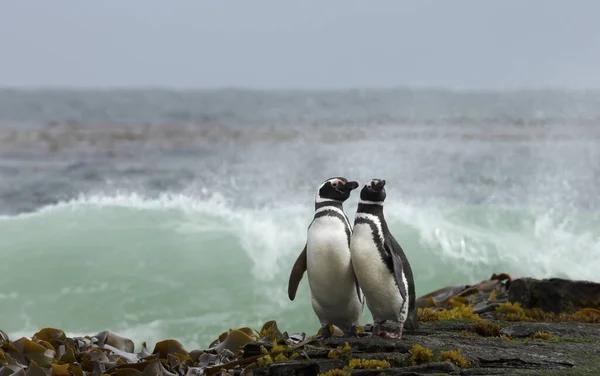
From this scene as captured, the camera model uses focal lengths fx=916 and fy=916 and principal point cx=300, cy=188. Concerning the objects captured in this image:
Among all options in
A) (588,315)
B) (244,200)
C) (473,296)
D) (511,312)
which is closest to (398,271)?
(511,312)

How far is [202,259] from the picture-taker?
9.99 m

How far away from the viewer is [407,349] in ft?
14.0

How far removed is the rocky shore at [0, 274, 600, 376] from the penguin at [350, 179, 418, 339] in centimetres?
15

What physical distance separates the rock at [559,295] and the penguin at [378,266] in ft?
6.27

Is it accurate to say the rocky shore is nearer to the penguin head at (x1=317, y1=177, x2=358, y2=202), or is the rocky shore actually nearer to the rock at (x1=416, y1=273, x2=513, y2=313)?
the rock at (x1=416, y1=273, x2=513, y2=313)

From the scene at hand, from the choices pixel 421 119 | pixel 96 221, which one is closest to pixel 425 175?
pixel 96 221

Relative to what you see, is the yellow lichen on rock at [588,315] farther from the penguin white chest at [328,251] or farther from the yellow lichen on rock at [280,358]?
the yellow lichen on rock at [280,358]

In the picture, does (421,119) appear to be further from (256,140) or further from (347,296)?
(347,296)

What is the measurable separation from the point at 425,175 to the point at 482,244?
708 cm

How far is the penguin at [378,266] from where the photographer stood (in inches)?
175

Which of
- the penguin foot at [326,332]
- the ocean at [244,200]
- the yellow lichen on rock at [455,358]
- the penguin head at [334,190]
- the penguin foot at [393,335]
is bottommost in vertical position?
the yellow lichen on rock at [455,358]

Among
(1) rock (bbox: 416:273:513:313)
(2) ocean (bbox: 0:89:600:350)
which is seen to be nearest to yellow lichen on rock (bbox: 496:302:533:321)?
(1) rock (bbox: 416:273:513:313)

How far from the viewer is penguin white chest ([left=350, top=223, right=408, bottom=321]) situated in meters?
4.45

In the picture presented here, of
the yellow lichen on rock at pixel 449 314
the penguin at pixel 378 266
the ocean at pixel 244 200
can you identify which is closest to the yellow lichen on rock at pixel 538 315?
the yellow lichen on rock at pixel 449 314
